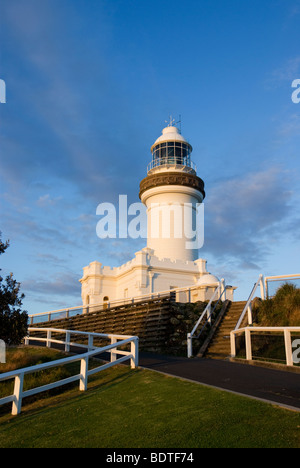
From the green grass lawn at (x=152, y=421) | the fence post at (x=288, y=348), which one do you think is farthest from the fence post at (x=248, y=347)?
the green grass lawn at (x=152, y=421)

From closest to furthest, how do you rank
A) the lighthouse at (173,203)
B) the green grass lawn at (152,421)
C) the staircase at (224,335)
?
the green grass lawn at (152,421) → the staircase at (224,335) → the lighthouse at (173,203)

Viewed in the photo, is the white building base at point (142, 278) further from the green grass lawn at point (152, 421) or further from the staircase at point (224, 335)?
the green grass lawn at point (152, 421)

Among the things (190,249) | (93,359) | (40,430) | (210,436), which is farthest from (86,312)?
(210,436)

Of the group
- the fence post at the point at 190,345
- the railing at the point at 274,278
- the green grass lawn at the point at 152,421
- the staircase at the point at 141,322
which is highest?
the railing at the point at 274,278

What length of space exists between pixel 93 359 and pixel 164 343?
451cm

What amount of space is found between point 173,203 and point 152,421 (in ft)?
88.2

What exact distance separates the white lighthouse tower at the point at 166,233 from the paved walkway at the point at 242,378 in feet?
51.9

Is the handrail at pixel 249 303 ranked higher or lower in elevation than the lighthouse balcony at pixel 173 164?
lower

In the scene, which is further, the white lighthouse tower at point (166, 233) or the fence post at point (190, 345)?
the white lighthouse tower at point (166, 233)

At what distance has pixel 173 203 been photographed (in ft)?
106

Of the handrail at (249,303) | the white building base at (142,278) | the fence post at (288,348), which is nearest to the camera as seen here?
the fence post at (288,348)

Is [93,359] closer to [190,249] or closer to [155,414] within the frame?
[155,414]

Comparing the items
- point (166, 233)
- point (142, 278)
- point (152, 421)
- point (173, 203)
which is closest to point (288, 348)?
point (152, 421)

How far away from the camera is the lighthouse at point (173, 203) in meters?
31.8
